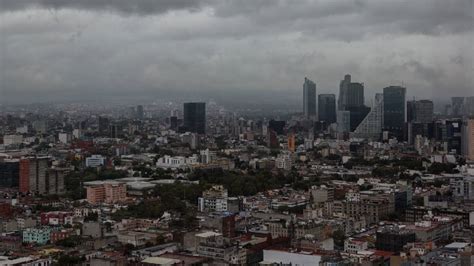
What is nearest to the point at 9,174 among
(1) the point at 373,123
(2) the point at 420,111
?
(2) the point at 420,111

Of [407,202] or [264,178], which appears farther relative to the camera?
[264,178]

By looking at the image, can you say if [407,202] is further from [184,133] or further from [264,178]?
[184,133]

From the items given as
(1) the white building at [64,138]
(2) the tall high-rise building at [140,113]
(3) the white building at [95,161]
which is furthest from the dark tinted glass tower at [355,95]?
(3) the white building at [95,161]

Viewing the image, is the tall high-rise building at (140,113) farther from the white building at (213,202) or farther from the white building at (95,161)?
the white building at (213,202)

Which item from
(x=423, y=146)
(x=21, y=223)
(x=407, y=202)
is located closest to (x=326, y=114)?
(x=423, y=146)

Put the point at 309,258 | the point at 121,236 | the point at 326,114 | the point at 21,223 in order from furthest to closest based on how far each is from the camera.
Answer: the point at 326,114, the point at 21,223, the point at 121,236, the point at 309,258

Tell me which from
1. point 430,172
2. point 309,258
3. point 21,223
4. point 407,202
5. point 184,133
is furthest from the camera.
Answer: point 184,133

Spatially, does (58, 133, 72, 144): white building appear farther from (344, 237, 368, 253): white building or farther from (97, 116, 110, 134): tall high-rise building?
(344, 237, 368, 253): white building
